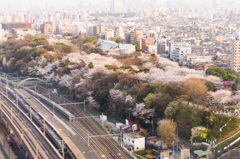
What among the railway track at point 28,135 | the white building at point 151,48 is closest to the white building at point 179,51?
the white building at point 151,48

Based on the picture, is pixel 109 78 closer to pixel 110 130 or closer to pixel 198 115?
pixel 110 130

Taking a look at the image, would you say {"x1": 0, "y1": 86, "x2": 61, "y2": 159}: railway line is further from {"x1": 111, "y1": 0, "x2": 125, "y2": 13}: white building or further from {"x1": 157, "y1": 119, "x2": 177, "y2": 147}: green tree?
{"x1": 111, "y1": 0, "x2": 125, "y2": 13}: white building

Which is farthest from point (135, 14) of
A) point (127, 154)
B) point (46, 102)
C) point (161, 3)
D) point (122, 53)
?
point (127, 154)

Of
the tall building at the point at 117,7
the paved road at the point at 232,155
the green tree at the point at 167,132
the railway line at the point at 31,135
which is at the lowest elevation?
the railway line at the point at 31,135

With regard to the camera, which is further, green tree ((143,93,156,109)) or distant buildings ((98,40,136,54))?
distant buildings ((98,40,136,54))

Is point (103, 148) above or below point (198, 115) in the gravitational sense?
below

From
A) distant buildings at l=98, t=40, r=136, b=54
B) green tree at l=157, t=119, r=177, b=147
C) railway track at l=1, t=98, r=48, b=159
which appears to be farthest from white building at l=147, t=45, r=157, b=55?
green tree at l=157, t=119, r=177, b=147

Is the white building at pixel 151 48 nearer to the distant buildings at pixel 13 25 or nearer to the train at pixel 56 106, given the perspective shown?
the train at pixel 56 106

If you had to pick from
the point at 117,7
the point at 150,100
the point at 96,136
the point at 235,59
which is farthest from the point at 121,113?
the point at 117,7

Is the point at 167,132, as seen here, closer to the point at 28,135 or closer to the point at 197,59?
the point at 28,135
